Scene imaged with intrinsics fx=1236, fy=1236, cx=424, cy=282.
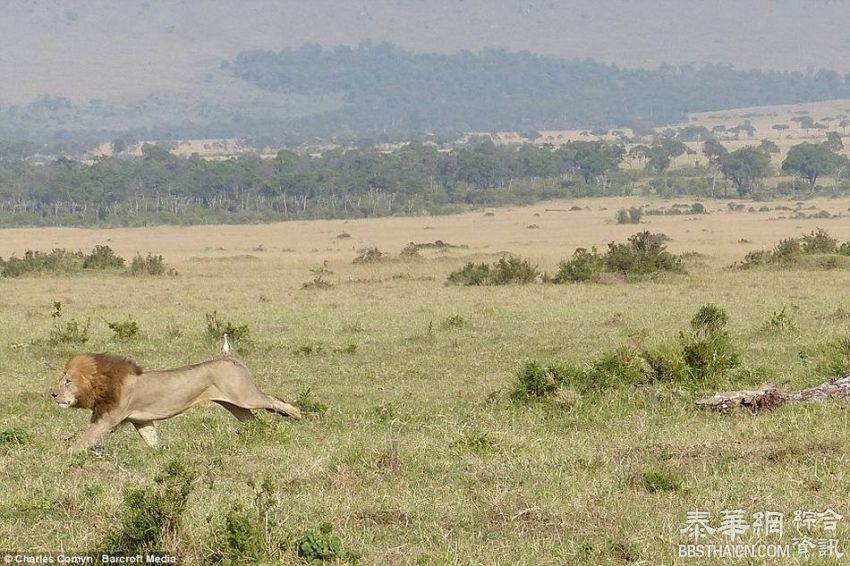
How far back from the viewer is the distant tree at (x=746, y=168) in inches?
3450

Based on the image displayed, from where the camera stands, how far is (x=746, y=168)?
87.7 metres

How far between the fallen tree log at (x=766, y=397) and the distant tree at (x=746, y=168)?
78669 millimetres

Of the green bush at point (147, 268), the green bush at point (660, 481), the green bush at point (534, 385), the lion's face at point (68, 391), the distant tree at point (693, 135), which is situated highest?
the lion's face at point (68, 391)

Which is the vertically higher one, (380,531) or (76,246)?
(380,531)

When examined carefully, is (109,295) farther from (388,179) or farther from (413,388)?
(388,179)

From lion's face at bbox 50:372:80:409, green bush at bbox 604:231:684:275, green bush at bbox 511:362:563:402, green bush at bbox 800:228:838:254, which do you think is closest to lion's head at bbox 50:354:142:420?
lion's face at bbox 50:372:80:409

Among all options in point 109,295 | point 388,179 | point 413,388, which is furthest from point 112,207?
point 413,388

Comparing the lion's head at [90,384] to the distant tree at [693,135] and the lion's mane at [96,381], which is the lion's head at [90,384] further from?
the distant tree at [693,135]

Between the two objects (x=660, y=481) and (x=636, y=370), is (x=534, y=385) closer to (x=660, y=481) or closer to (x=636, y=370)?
(x=636, y=370)

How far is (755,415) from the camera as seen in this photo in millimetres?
9289

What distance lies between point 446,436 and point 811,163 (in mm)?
84978

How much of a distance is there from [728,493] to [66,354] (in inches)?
418

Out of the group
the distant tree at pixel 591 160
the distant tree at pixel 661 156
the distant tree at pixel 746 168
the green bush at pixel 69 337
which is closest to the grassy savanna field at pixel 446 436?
the green bush at pixel 69 337

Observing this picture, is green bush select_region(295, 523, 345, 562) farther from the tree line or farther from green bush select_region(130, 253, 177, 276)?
the tree line
